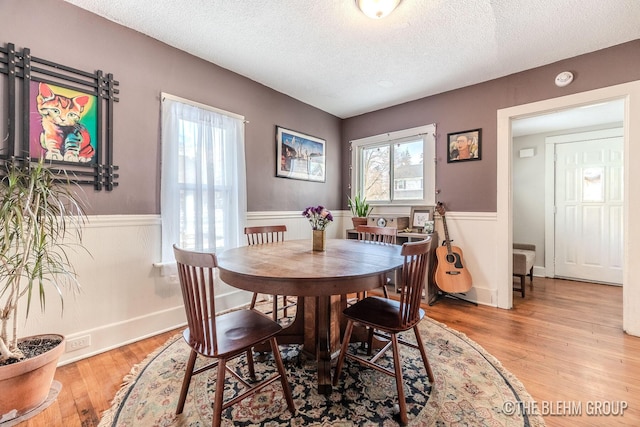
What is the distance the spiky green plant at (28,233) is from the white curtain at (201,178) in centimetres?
65

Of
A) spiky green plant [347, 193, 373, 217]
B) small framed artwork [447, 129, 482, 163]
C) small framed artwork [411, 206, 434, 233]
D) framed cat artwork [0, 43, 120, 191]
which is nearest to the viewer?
framed cat artwork [0, 43, 120, 191]

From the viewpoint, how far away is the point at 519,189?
4.55 metres

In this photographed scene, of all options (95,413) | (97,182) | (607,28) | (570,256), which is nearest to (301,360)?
(95,413)

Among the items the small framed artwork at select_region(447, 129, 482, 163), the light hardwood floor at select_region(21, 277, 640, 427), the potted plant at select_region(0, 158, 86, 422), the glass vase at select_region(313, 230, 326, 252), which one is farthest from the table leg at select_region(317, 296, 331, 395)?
the small framed artwork at select_region(447, 129, 482, 163)

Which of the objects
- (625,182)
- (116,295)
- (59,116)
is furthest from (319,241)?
(625,182)

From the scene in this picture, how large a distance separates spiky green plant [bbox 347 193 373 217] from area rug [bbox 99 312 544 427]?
220 centimetres

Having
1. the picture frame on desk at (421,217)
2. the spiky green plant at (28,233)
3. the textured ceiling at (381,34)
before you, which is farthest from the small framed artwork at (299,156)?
the spiky green plant at (28,233)

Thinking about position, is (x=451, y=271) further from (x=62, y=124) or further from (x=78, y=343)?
(x=62, y=124)

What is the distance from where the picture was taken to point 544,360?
194 centimetres

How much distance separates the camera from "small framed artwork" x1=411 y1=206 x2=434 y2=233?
3.42 meters

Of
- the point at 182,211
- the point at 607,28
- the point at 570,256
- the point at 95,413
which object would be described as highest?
the point at 607,28

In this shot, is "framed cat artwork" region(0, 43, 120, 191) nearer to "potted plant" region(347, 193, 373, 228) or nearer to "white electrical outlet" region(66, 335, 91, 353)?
"white electrical outlet" region(66, 335, 91, 353)

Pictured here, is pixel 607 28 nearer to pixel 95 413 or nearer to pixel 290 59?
pixel 290 59

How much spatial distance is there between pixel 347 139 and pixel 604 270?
4106 millimetres
